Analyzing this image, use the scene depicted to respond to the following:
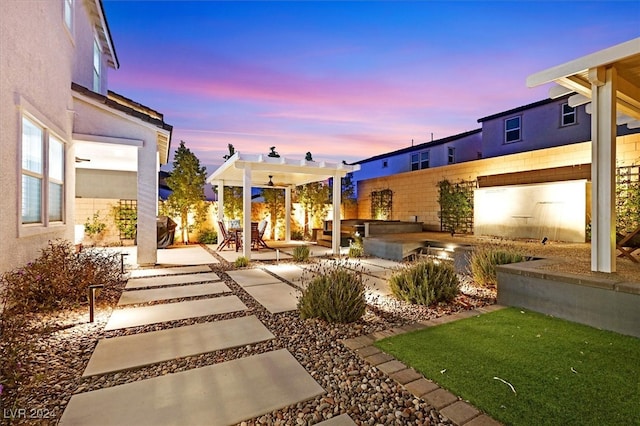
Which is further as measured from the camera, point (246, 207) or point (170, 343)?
point (246, 207)

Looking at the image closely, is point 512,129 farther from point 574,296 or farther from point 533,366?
point 533,366

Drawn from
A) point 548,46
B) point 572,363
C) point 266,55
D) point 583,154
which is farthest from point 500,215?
point 266,55

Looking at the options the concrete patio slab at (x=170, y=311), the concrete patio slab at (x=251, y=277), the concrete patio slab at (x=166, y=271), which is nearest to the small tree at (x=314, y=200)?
the concrete patio slab at (x=166, y=271)

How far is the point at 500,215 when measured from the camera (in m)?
10.1

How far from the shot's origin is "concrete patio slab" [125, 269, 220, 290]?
5.62 m

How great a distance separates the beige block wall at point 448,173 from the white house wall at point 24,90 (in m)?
11.9

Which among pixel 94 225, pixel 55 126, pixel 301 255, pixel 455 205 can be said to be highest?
pixel 55 126

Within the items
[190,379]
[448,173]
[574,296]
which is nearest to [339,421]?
[190,379]

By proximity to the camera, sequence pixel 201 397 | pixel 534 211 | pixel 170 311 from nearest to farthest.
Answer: pixel 201 397, pixel 170 311, pixel 534 211

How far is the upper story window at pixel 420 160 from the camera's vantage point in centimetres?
1711

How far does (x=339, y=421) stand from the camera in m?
1.94

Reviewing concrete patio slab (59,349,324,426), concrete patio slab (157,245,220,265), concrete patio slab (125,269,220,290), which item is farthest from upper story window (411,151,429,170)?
concrete patio slab (59,349,324,426)

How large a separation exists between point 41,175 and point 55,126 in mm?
924

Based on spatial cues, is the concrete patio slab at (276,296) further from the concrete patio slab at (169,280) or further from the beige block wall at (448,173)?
the beige block wall at (448,173)
